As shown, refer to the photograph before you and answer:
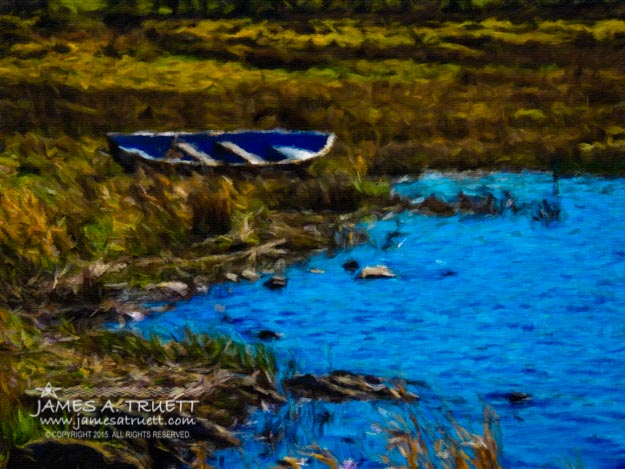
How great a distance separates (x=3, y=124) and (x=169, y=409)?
4.40 metres

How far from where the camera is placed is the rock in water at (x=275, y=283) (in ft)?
19.2

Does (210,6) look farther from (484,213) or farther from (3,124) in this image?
(484,213)

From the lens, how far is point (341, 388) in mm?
4219

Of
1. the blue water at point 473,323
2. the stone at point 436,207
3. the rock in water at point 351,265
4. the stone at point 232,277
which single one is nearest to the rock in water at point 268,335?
the blue water at point 473,323

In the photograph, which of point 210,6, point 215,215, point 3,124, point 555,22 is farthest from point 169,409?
point 210,6

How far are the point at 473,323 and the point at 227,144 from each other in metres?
3.94

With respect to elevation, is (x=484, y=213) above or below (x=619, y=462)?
below

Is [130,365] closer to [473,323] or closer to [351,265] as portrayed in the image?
[473,323]

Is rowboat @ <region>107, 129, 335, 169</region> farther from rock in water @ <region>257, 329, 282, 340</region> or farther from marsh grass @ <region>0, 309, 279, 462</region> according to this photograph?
marsh grass @ <region>0, 309, 279, 462</region>

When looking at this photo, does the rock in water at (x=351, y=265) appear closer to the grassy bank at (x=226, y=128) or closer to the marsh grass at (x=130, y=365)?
the grassy bank at (x=226, y=128)

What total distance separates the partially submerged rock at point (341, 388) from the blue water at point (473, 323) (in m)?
0.11

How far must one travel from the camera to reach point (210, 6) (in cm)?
909

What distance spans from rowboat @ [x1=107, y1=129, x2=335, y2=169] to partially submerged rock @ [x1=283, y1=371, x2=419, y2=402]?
4079 mm

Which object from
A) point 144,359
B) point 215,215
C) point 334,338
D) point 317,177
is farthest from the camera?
point 317,177
